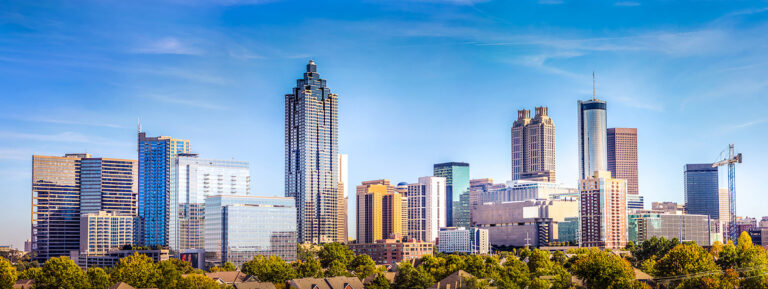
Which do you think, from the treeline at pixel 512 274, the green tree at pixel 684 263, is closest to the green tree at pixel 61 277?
the treeline at pixel 512 274

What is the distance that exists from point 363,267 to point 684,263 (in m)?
56.7

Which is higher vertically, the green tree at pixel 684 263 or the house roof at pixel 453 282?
the green tree at pixel 684 263

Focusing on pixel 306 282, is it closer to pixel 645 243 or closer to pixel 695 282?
pixel 695 282

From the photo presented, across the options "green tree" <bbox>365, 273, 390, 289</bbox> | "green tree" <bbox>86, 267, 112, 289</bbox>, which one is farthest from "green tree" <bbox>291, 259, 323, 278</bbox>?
"green tree" <bbox>86, 267, 112, 289</bbox>

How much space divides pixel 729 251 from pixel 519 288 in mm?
40975

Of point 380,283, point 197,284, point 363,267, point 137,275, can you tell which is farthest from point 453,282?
point 137,275

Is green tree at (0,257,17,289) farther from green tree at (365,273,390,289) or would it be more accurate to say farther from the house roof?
the house roof

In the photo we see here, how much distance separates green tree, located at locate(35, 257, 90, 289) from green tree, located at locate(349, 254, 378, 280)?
4491 cm

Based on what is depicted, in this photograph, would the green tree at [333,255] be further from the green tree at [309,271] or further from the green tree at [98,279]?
the green tree at [98,279]

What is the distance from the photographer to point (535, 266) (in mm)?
152750

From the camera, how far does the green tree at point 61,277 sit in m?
120

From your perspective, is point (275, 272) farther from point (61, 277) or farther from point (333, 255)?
point (333, 255)

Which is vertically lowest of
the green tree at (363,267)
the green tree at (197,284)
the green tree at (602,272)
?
the green tree at (363,267)

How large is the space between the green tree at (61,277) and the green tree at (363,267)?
44.9 metres
